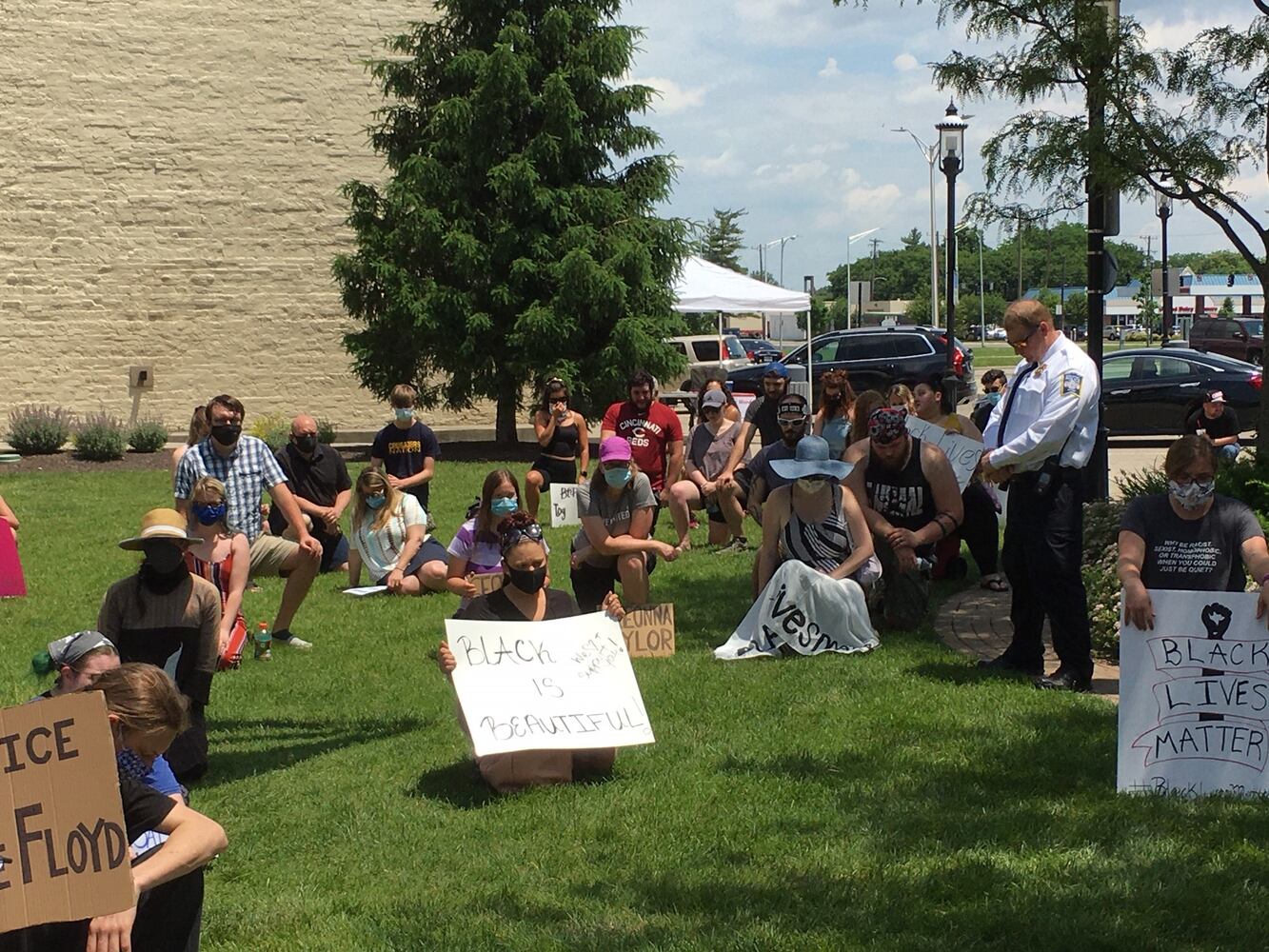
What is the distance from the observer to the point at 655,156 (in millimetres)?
26656

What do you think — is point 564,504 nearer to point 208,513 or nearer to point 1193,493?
point 208,513

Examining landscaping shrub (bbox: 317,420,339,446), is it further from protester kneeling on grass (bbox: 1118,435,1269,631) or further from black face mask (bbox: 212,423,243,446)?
protester kneeling on grass (bbox: 1118,435,1269,631)

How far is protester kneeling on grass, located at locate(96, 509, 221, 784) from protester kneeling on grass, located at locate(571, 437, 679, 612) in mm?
3263

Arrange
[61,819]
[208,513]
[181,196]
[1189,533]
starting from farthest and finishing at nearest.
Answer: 1. [181,196]
2. [208,513]
3. [1189,533]
4. [61,819]

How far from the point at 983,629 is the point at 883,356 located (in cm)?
2123

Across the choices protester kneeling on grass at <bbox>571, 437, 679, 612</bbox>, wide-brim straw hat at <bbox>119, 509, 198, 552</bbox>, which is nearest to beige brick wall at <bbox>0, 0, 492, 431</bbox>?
protester kneeling on grass at <bbox>571, 437, 679, 612</bbox>

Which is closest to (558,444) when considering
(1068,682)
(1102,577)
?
(1102,577)

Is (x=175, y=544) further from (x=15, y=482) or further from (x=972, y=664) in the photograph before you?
(x=15, y=482)

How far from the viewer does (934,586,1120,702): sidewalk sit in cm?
850

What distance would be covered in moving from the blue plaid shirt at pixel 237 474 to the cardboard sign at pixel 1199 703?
5652 mm

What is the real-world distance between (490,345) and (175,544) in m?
19.2

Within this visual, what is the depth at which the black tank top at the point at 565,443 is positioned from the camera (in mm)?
14617

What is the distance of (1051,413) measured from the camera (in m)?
7.46

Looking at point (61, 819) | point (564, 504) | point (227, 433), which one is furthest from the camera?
point (564, 504)
